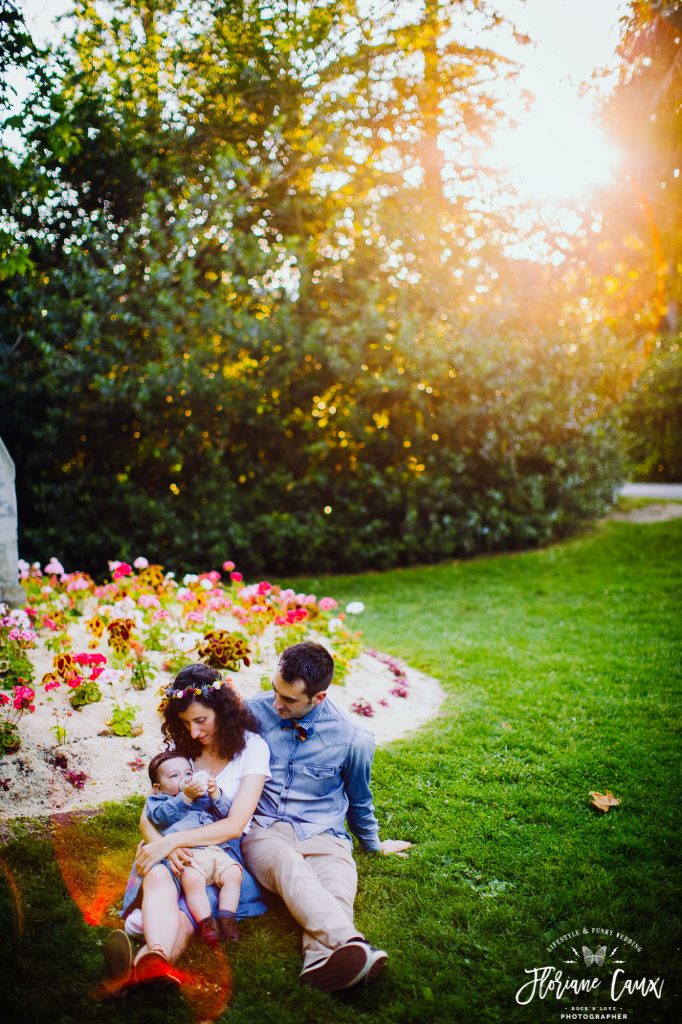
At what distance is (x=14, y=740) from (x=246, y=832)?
1.59 meters

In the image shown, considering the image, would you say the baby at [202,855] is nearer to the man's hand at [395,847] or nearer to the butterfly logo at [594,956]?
the man's hand at [395,847]

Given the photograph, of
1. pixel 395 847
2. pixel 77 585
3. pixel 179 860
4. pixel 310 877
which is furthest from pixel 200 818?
pixel 77 585

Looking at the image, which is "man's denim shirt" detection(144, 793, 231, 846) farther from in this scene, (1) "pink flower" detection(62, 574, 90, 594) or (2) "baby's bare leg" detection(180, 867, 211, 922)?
(1) "pink flower" detection(62, 574, 90, 594)

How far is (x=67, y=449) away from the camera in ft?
29.9

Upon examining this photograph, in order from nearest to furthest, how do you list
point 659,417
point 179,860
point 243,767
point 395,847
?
point 179,860
point 243,767
point 395,847
point 659,417

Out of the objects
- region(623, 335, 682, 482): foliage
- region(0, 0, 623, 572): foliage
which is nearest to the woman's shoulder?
region(0, 0, 623, 572): foliage

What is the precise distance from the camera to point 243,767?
9.65 ft

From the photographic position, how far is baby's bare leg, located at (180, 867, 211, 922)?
264 centimetres

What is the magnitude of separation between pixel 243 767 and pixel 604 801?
2.05 metres

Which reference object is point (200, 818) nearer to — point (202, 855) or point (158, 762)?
point (202, 855)

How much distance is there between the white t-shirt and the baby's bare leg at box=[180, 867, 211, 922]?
1.06 feet

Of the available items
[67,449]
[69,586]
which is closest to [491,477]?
[67,449]

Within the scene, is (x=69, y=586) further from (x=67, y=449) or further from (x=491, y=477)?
(x=491, y=477)

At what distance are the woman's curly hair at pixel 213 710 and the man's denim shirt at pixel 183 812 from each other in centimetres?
19
